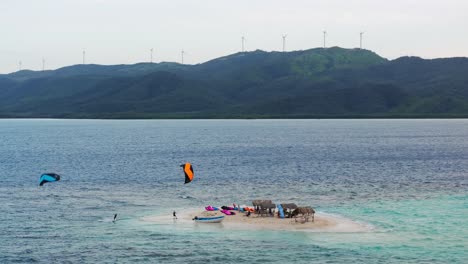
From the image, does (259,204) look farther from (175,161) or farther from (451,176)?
(175,161)

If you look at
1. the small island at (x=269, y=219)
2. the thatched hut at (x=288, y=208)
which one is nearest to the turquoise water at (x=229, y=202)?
the small island at (x=269, y=219)

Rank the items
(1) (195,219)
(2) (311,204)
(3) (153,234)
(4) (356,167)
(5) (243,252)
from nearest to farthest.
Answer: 1. (5) (243,252)
2. (3) (153,234)
3. (1) (195,219)
4. (2) (311,204)
5. (4) (356,167)

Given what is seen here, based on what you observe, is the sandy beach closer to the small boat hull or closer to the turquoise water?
the small boat hull

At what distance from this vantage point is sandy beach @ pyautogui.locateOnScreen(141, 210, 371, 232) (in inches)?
3236

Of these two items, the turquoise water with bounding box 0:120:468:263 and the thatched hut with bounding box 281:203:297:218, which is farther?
the thatched hut with bounding box 281:203:297:218

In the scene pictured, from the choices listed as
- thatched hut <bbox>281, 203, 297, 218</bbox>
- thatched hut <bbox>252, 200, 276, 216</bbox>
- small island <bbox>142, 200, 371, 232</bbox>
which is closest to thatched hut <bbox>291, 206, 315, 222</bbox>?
small island <bbox>142, 200, 371, 232</bbox>

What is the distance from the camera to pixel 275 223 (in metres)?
84.3

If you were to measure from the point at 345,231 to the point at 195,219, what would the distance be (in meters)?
18.3

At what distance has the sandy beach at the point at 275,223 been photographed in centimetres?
8219

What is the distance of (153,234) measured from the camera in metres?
80.3

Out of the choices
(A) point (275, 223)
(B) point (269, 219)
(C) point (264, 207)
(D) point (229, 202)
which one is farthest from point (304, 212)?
(D) point (229, 202)

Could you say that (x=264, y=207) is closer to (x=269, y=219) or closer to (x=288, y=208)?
(x=269, y=219)

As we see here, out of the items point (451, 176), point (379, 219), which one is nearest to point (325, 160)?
point (451, 176)

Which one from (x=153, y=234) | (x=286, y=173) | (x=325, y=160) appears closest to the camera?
(x=153, y=234)
